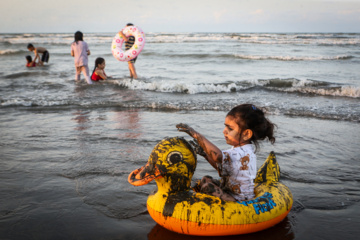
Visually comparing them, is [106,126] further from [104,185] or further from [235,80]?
[235,80]

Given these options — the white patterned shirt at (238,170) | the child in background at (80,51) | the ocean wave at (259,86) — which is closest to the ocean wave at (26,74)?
the child in background at (80,51)

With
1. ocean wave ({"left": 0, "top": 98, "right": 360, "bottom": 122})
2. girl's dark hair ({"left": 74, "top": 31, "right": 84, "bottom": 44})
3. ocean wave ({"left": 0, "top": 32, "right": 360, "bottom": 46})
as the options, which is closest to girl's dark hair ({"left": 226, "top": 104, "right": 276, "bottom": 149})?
ocean wave ({"left": 0, "top": 98, "right": 360, "bottom": 122})

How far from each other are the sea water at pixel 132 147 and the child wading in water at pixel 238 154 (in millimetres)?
458

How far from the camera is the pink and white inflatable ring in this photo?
468 inches

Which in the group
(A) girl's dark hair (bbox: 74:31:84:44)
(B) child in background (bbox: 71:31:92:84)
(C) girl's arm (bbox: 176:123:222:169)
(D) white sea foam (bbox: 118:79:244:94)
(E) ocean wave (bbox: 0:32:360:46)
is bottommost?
(D) white sea foam (bbox: 118:79:244:94)

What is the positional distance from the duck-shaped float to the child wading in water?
13 centimetres

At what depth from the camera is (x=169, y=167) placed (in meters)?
2.83

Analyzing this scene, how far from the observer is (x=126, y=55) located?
11.9 m

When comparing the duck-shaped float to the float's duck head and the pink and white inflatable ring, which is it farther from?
the pink and white inflatable ring

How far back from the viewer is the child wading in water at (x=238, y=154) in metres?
2.91

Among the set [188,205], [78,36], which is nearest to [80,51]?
[78,36]

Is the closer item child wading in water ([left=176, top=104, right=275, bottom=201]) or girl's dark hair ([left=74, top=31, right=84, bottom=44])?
child wading in water ([left=176, top=104, right=275, bottom=201])

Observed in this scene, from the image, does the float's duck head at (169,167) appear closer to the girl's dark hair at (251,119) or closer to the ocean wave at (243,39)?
the girl's dark hair at (251,119)

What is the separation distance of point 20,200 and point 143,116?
3.99m
